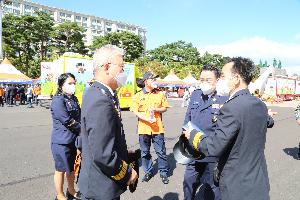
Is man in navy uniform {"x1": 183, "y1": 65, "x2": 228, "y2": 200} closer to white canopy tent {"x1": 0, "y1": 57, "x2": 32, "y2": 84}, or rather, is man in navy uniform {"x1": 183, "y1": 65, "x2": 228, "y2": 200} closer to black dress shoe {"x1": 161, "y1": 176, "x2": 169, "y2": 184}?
black dress shoe {"x1": 161, "y1": 176, "x2": 169, "y2": 184}

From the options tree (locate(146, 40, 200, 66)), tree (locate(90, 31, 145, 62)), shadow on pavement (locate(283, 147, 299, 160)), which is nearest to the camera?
shadow on pavement (locate(283, 147, 299, 160))

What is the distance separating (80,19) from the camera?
525 feet

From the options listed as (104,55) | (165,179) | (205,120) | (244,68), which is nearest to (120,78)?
(104,55)

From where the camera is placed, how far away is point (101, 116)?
251cm

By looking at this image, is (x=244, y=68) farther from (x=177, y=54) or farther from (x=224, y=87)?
(x=177, y=54)

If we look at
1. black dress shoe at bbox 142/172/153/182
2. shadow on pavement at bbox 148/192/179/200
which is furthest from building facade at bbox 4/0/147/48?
shadow on pavement at bbox 148/192/179/200

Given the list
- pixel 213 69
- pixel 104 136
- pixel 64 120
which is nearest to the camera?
pixel 104 136

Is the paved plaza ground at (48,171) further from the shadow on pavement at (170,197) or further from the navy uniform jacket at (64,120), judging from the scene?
the navy uniform jacket at (64,120)

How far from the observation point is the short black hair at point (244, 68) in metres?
2.89

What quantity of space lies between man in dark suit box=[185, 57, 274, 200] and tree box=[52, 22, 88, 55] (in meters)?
62.3

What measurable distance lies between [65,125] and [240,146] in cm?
260

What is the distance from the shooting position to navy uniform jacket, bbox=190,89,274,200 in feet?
8.77

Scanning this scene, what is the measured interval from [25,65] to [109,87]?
60663 mm

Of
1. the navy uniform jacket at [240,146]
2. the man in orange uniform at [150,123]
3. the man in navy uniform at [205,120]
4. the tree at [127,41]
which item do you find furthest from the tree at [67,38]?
the navy uniform jacket at [240,146]
